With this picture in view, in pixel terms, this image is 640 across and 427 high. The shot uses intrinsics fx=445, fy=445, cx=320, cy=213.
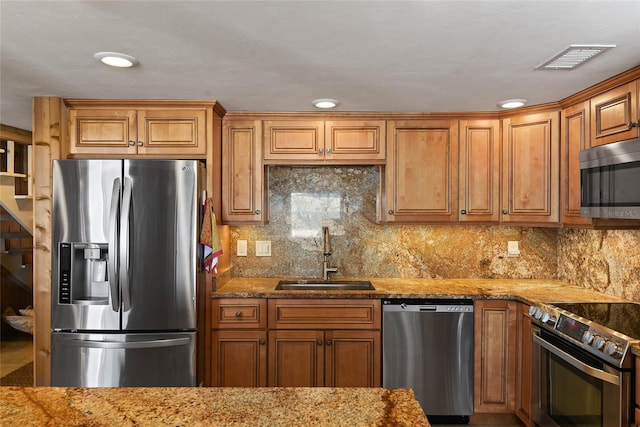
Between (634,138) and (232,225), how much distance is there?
261 cm

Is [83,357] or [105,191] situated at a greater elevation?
[105,191]

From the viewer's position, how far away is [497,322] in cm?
300

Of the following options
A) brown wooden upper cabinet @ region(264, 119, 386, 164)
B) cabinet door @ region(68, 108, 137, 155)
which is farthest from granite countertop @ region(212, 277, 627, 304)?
cabinet door @ region(68, 108, 137, 155)

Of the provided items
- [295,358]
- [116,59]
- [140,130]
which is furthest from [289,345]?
[116,59]

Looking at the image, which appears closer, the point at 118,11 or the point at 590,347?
the point at 118,11

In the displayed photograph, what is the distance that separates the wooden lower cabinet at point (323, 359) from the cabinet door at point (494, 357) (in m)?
0.68

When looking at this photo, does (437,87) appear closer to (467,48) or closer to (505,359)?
(467,48)

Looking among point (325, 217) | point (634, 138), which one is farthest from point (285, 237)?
point (634, 138)

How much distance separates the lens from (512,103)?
119 inches

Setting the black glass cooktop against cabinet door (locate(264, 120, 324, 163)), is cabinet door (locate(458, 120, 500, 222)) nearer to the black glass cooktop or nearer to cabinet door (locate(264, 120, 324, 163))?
the black glass cooktop

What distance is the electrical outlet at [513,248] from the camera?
11.9 ft

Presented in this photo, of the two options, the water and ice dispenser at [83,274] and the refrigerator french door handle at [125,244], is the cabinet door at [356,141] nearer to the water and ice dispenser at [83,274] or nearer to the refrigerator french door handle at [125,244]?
the refrigerator french door handle at [125,244]

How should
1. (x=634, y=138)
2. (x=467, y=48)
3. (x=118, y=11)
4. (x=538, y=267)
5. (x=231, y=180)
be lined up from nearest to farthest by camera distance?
(x=118, y=11) < (x=467, y=48) < (x=634, y=138) < (x=231, y=180) < (x=538, y=267)

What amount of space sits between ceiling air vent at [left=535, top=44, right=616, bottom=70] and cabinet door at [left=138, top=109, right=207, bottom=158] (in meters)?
2.07
